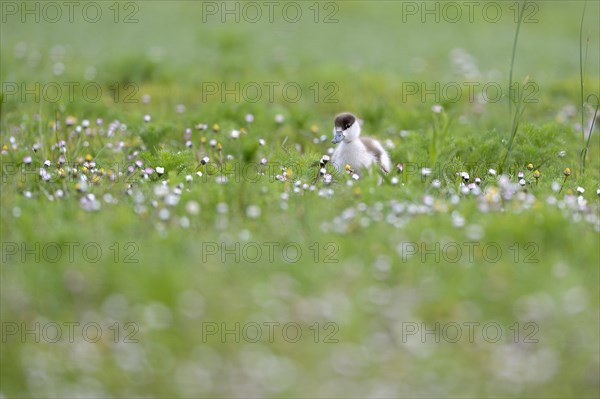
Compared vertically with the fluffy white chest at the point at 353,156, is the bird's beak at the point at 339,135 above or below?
above

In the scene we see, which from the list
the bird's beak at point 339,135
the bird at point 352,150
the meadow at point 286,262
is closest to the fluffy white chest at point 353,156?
the bird at point 352,150

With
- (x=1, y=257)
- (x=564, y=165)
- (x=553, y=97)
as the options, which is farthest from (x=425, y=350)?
(x=553, y=97)

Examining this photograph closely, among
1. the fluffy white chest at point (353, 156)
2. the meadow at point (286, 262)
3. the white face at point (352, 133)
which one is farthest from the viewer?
the white face at point (352, 133)

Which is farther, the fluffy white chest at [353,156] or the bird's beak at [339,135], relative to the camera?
the bird's beak at [339,135]

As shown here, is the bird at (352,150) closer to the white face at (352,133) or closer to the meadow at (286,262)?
the white face at (352,133)

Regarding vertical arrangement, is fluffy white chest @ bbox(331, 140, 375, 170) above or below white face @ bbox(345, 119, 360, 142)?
below

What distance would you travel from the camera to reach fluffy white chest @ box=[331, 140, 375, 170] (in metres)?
8.03

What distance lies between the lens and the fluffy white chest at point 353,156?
8031mm

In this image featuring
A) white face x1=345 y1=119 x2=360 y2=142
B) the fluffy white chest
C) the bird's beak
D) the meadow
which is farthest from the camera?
white face x1=345 y1=119 x2=360 y2=142

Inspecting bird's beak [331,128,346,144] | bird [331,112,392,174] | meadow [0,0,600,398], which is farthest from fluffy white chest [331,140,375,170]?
meadow [0,0,600,398]

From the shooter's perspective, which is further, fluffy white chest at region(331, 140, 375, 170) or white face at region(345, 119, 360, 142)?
white face at region(345, 119, 360, 142)

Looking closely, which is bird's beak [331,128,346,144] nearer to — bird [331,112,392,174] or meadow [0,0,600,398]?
bird [331,112,392,174]

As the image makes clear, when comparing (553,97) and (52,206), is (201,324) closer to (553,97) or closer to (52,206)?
(52,206)

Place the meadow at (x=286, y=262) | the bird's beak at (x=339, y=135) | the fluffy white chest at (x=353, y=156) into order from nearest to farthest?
the meadow at (x=286, y=262)
the fluffy white chest at (x=353, y=156)
the bird's beak at (x=339, y=135)
